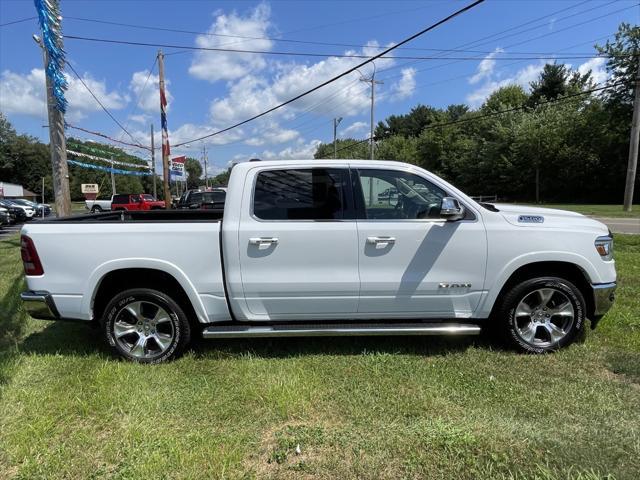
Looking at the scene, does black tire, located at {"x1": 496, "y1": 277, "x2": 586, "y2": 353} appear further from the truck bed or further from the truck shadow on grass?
the truck bed

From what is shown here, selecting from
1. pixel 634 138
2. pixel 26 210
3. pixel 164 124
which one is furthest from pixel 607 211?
pixel 26 210

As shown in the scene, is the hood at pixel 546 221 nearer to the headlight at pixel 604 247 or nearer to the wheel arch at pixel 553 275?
the headlight at pixel 604 247

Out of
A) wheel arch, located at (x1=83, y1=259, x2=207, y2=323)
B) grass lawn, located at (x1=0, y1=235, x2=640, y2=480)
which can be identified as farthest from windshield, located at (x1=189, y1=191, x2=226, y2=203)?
wheel arch, located at (x1=83, y1=259, x2=207, y2=323)

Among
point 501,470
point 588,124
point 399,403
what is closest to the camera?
point 501,470

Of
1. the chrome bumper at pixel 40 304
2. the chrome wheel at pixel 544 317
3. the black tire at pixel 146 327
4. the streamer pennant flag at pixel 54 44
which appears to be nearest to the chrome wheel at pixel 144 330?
the black tire at pixel 146 327

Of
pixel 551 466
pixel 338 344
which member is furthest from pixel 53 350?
pixel 551 466

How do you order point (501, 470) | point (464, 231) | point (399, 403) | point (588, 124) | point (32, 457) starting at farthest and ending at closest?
point (588, 124) → point (464, 231) → point (399, 403) → point (32, 457) → point (501, 470)

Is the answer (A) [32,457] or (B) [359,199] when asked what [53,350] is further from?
(B) [359,199]

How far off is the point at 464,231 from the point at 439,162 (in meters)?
58.5

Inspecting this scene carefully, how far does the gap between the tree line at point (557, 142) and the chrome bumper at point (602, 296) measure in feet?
104

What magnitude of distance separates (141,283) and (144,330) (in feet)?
1.43

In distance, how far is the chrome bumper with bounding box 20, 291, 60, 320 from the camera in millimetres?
4098

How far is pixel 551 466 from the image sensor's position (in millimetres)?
2643

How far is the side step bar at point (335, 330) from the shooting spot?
4059 millimetres
